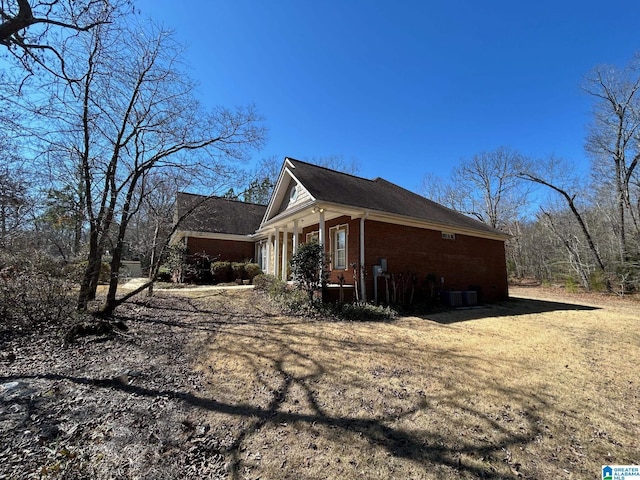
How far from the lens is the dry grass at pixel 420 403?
2500 millimetres

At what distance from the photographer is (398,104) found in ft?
50.5

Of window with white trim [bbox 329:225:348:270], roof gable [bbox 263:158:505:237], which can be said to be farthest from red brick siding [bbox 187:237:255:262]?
window with white trim [bbox 329:225:348:270]

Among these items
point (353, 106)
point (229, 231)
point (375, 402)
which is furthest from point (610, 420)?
point (229, 231)

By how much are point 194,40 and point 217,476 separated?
9398 millimetres

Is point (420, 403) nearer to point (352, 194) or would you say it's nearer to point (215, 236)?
point (352, 194)

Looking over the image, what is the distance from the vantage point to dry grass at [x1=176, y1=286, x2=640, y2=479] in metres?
2.50

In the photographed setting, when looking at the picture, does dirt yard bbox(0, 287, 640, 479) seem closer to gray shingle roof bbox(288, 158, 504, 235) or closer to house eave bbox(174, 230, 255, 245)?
gray shingle roof bbox(288, 158, 504, 235)

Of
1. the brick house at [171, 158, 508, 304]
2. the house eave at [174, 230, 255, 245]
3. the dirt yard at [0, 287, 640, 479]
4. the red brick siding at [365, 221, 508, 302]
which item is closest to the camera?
the dirt yard at [0, 287, 640, 479]

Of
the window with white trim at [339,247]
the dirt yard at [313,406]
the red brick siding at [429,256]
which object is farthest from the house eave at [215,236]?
the dirt yard at [313,406]

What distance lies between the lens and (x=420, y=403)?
342 cm

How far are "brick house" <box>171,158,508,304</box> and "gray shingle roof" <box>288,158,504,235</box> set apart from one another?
4cm

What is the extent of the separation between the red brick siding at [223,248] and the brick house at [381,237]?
13.4ft

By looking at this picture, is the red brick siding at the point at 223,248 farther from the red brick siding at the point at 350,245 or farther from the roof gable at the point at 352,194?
the red brick siding at the point at 350,245

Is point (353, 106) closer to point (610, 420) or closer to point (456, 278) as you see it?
point (456, 278)
